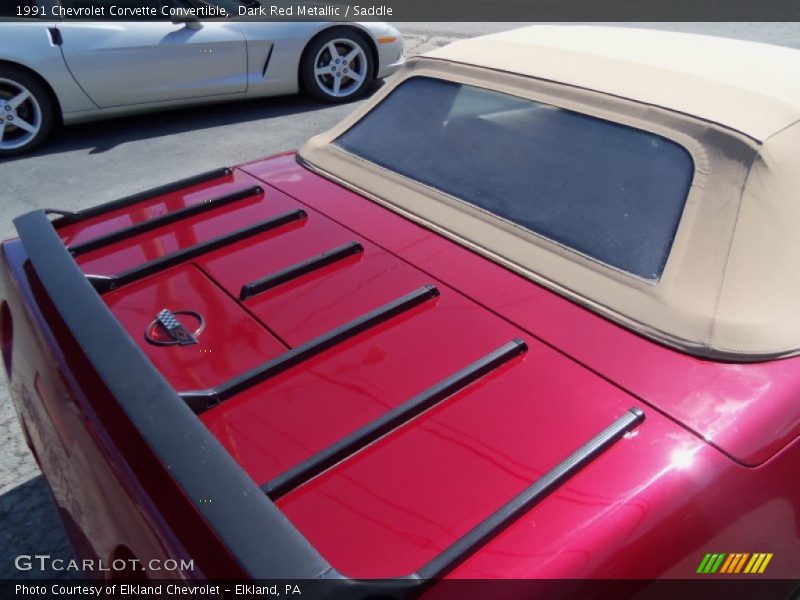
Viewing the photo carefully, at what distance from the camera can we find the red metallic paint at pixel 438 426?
3.90 ft

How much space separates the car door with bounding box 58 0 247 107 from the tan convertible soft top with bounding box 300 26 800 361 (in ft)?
13.9

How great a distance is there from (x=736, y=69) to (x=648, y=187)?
54cm

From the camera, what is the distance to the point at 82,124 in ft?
21.3

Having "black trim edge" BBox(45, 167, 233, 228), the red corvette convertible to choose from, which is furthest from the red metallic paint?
"black trim edge" BBox(45, 167, 233, 228)

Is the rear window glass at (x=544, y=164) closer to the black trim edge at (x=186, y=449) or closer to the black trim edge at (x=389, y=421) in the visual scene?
the black trim edge at (x=389, y=421)

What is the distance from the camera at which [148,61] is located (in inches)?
230

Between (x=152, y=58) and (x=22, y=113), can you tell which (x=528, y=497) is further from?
(x=22, y=113)

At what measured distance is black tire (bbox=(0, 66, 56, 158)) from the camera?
5559 millimetres

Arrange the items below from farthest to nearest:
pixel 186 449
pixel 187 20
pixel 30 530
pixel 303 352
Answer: pixel 187 20
pixel 30 530
pixel 303 352
pixel 186 449

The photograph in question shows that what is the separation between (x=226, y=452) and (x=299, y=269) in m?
0.73

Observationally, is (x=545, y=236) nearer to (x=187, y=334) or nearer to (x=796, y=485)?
(x=796, y=485)

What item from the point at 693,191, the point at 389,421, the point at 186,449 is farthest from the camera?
the point at 693,191

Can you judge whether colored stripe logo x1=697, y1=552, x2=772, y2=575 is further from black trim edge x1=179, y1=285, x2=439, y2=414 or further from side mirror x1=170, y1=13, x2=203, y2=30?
side mirror x1=170, y1=13, x2=203, y2=30

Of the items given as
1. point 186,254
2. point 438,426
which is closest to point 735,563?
point 438,426
